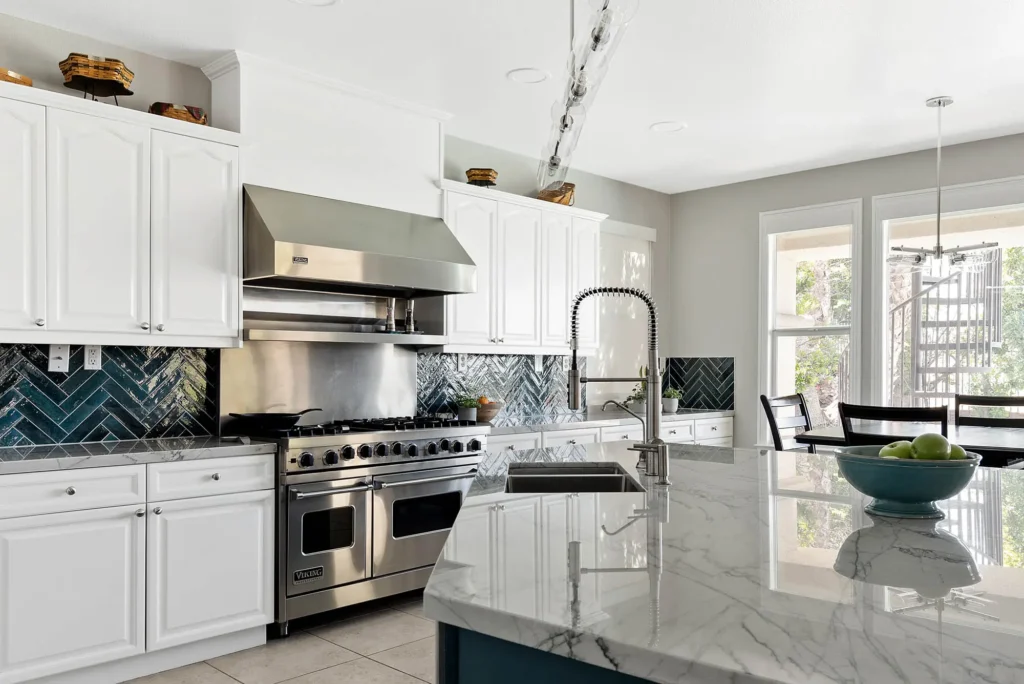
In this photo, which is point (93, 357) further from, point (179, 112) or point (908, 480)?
point (908, 480)

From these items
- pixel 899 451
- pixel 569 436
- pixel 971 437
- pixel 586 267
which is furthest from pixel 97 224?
pixel 971 437

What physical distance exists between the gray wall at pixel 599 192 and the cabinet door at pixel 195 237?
1.66 m

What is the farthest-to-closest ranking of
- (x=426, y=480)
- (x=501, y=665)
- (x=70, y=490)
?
(x=426, y=480), (x=70, y=490), (x=501, y=665)

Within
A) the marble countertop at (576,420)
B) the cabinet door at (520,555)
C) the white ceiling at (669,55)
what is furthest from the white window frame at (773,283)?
the cabinet door at (520,555)

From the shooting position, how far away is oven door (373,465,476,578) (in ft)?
12.6

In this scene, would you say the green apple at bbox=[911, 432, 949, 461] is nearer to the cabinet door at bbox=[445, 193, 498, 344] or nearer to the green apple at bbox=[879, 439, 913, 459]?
the green apple at bbox=[879, 439, 913, 459]

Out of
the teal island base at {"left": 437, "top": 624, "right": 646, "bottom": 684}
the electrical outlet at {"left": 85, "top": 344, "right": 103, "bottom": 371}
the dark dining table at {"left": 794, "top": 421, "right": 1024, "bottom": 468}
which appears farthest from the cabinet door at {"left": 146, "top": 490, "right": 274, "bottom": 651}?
the dark dining table at {"left": 794, "top": 421, "right": 1024, "bottom": 468}

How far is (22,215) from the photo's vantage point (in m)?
3.02

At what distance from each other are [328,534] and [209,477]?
0.65 meters

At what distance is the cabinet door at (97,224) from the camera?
10.1ft

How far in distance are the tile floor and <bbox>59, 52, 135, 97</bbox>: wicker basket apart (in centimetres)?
243

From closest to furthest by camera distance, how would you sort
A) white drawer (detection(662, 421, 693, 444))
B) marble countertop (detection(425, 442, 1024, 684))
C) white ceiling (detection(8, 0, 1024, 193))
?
marble countertop (detection(425, 442, 1024, 684)) → white ceiling (detection(8, 0, 1024, 193)) → white drawer (detection(662, 421, 693, 444))

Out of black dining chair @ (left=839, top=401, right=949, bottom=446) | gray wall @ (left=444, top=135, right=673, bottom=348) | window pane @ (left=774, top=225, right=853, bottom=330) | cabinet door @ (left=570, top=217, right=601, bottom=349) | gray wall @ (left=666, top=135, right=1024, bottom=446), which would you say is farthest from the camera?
window pane @ (left=774, top=225, right=853, bottom=330)

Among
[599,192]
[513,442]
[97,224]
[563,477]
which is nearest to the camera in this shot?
[563,477]
